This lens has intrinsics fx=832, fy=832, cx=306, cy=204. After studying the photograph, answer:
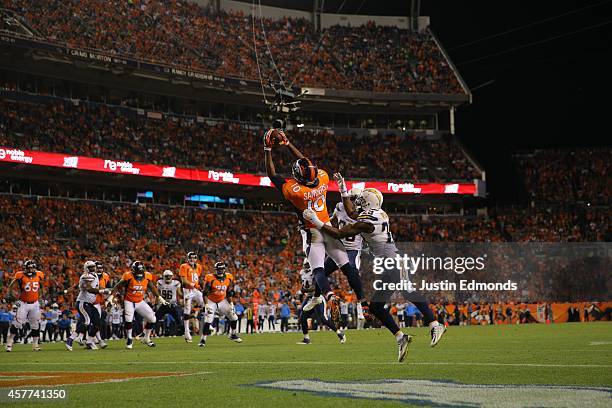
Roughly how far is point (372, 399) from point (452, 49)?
5539 centimetres

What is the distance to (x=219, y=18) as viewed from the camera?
5631cm

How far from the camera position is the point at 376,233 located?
1282 centimetres

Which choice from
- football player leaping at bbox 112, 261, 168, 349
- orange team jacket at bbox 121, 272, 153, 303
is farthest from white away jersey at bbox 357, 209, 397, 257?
orange team jacket at bbox 121, 272, 153, 303

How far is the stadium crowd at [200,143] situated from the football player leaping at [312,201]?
96.5 ft

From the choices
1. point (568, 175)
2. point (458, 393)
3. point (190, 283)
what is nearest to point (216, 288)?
point (190, 283)

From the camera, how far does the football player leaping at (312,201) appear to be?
13.4 meters

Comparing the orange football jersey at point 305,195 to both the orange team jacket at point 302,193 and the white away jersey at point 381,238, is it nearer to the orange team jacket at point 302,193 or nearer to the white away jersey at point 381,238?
the orange team jacket at point 302,193

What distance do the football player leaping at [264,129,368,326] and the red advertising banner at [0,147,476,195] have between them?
28340 mm

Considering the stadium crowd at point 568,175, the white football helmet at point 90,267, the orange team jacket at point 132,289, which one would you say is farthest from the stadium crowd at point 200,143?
the orange team jacket at point 132,289

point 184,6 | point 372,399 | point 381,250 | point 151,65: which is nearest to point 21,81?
point 151,65

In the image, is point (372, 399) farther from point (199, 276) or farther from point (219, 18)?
point (219, 18)

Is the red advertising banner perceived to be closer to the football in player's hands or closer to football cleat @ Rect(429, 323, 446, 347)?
the football in player's hands

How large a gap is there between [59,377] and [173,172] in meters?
35.9

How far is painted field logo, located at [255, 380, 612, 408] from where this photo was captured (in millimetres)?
6890
